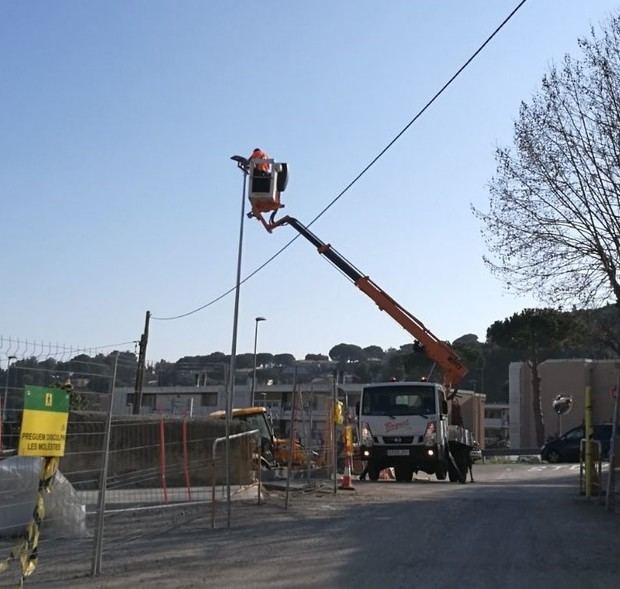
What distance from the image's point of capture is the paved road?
916 cm

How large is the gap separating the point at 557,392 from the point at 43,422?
6271cm

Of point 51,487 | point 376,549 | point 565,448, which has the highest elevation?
point 565,448

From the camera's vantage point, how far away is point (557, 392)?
222 feet

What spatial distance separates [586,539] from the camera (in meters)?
11.8

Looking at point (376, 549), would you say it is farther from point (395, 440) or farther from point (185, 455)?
point (395, 440)

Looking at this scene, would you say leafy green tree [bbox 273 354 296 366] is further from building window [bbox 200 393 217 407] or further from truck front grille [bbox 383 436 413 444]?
truck front grille [bbox 383 436 413 444]

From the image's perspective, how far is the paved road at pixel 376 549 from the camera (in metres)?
9.16

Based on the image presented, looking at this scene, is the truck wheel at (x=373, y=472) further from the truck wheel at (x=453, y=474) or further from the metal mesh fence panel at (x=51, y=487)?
the metal mesh fence panel at (x=51, y=487)

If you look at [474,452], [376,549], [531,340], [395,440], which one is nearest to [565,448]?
[474,452]

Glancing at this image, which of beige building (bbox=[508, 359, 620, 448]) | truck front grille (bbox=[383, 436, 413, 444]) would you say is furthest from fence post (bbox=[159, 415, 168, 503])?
beige building (bbox=[508, 359, 620, 448])

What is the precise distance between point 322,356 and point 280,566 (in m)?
68.8

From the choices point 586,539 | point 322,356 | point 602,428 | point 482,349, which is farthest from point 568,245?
point 482,349

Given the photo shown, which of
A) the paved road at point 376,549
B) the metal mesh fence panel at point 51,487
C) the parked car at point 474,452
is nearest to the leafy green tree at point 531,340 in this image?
the parked car at point 474,452

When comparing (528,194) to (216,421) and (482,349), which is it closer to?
(216,421)
